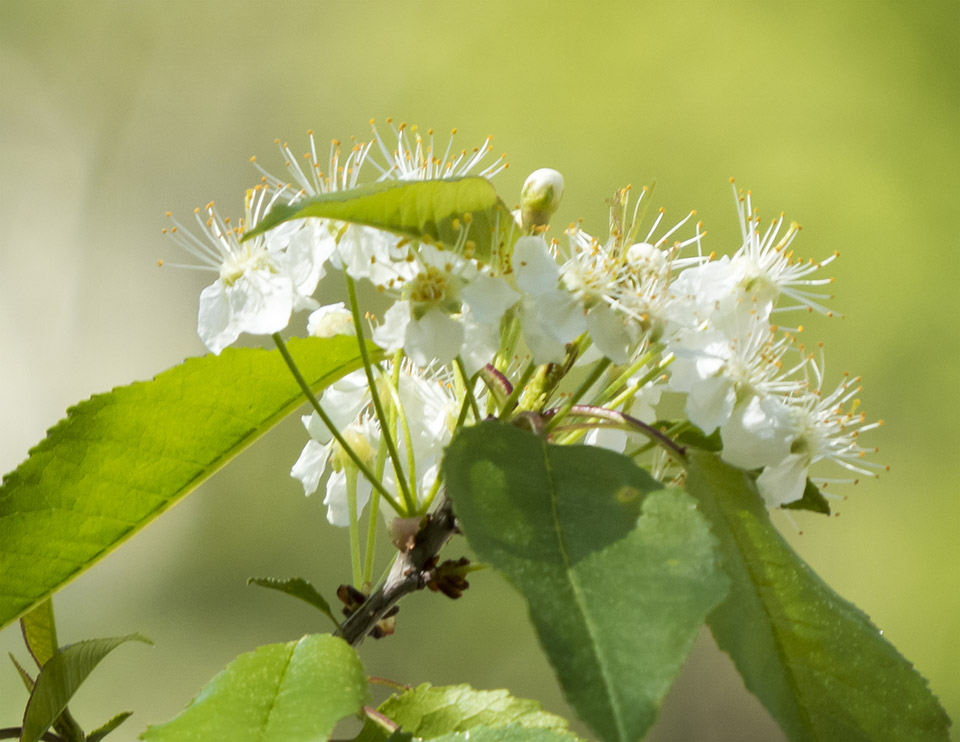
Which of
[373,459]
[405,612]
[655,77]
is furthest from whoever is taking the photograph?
[655,77]

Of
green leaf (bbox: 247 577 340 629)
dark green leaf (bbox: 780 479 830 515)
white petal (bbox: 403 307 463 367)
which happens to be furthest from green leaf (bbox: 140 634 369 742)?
dark green leaf (bbox: 780 479 830 515)

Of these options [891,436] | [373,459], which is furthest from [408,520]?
[891,436]

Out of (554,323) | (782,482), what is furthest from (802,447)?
(554,323)

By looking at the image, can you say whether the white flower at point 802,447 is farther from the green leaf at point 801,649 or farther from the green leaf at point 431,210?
the green leaf at point 431,210

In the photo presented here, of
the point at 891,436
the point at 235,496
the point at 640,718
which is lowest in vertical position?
the point at 640,718

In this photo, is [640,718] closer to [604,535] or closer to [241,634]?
[604,535]
